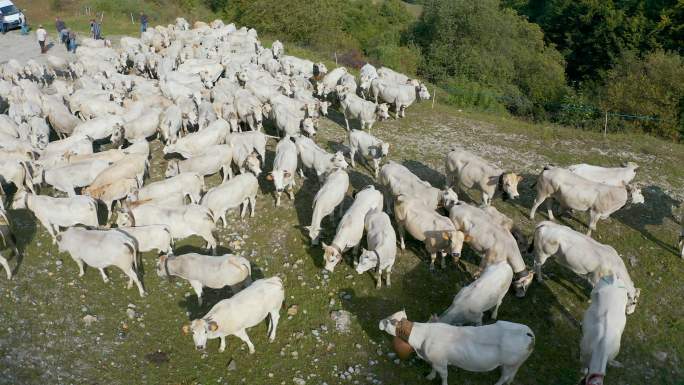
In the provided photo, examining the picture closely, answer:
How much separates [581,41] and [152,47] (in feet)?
129

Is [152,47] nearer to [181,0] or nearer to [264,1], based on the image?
[264,1]

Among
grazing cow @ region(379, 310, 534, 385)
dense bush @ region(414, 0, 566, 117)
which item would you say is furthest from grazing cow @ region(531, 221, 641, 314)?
dense bush @ region(414, 0, 566, 117)

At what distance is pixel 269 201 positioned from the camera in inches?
649

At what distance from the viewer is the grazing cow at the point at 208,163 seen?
16.3 meters

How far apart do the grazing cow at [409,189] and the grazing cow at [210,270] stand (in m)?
5.32

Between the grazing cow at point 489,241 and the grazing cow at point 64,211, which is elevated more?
the grazing cow at point 489,241

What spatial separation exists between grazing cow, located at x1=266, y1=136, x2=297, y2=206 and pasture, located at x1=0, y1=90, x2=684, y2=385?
62 centimetres

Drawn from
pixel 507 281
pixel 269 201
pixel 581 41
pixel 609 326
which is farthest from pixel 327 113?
pixel 581 41

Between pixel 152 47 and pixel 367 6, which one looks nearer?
pixel 152 47

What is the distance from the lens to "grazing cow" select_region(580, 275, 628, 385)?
9.73 m

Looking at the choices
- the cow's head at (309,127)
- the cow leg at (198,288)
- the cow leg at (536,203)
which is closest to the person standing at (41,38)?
the cow's head at (309,127)

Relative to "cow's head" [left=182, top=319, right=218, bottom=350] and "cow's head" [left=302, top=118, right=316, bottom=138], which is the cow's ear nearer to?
"cow's head" [left=182, top=319, right=218, bottom=350]

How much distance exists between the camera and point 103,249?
480 inches

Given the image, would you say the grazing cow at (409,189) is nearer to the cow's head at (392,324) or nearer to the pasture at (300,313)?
the pasture at (300,313)
